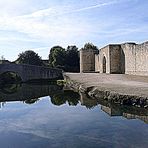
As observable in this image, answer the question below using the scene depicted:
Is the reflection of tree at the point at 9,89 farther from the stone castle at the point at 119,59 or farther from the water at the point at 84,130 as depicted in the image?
the water at the point at 84,130

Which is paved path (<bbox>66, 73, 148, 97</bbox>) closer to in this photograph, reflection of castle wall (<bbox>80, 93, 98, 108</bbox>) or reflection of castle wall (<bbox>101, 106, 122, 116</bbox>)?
reflection of castle wall (<bbox>80, 93, 98, 108</bbox>)

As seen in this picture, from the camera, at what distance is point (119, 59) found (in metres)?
31.3

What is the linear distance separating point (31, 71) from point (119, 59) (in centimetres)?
1472

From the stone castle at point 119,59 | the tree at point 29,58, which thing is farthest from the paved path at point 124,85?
the tree at point 29,58

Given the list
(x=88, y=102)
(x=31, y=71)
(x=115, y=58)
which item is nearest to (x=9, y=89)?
(x=115, y=58)

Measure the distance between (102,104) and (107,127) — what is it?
3.09 metres

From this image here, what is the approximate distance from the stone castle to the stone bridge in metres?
4.31

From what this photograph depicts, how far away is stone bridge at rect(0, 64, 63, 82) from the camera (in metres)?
40.2

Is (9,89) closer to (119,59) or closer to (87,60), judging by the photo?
(119,59)

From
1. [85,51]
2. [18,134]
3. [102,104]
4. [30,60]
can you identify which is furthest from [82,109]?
[30,60]

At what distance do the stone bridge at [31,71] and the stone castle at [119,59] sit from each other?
431 centimetres

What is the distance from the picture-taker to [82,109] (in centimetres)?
1182

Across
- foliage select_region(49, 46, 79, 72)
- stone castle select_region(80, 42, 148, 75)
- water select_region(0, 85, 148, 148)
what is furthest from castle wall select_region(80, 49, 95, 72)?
water select_region(0, 85, 148, 148)

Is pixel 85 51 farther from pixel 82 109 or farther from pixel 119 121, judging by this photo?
pixel 119 121
